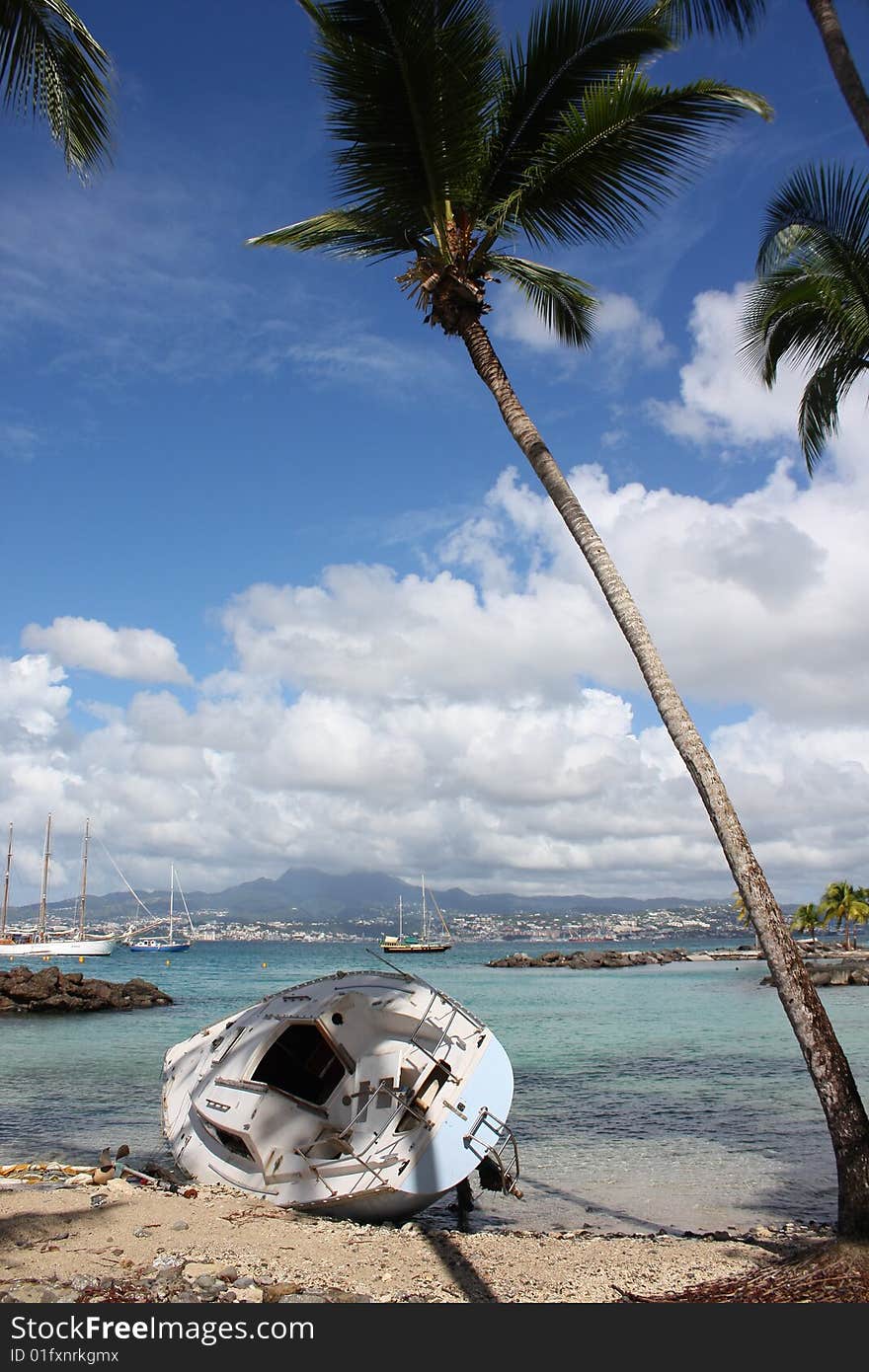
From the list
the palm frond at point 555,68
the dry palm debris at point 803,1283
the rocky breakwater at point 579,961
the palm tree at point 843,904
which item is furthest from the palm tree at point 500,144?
the rocky breakwater at point 579,961

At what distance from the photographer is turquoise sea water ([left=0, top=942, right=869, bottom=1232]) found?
11.6 meters

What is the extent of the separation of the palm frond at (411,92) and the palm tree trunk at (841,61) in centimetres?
380

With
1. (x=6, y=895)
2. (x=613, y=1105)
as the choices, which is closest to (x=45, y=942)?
(x=6, y=895)

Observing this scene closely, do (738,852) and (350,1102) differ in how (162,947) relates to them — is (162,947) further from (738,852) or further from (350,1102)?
(738,852)

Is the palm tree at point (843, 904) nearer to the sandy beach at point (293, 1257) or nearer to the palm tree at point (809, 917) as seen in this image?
the palm tree at point (809, 917)

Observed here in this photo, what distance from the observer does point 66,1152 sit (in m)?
14.4

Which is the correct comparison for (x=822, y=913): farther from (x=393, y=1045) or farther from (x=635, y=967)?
(x=393, y=1045)

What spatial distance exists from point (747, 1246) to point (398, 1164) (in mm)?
3765

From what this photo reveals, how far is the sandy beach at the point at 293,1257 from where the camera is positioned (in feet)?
23.3

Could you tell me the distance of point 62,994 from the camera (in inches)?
1577

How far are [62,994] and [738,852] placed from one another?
39952 millimetres

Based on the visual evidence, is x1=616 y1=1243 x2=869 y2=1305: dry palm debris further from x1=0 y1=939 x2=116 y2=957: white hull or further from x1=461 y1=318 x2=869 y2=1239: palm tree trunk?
x1=0 y1=939 x2=116 y2=957: white hull

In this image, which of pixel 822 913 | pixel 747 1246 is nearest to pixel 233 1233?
pixel 747 1246

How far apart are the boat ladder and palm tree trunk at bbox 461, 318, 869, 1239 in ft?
13.1
